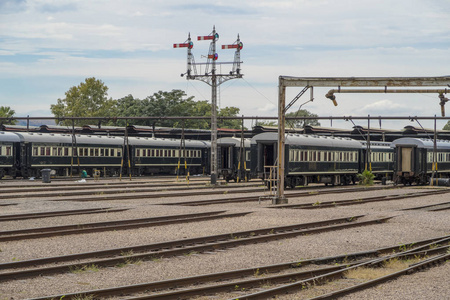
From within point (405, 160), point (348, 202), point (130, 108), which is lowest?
point (348, 202)

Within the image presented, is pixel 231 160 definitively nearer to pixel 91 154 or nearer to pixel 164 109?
pixel 91 154

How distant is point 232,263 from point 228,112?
11068 centimetres

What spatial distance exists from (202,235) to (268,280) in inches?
230

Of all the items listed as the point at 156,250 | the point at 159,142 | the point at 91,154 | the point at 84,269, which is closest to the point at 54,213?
the point at 156,250

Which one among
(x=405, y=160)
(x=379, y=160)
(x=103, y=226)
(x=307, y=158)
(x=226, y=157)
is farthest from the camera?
(x=379, y=160)

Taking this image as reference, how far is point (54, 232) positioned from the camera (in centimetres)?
1648

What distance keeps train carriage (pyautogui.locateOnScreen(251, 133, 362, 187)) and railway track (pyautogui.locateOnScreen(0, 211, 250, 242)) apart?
1434 cm

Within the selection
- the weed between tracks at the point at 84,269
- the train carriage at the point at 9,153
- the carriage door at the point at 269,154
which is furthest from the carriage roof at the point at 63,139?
the weed between tracks at the point at 84,269

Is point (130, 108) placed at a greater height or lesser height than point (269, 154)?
greater

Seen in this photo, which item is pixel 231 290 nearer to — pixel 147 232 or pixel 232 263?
pixel 232 263

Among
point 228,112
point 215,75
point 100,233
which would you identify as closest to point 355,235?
point 100,233

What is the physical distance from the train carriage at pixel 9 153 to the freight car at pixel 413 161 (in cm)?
2612

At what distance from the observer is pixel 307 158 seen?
127ft

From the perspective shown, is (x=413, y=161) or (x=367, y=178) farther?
(x=413, y=161)
